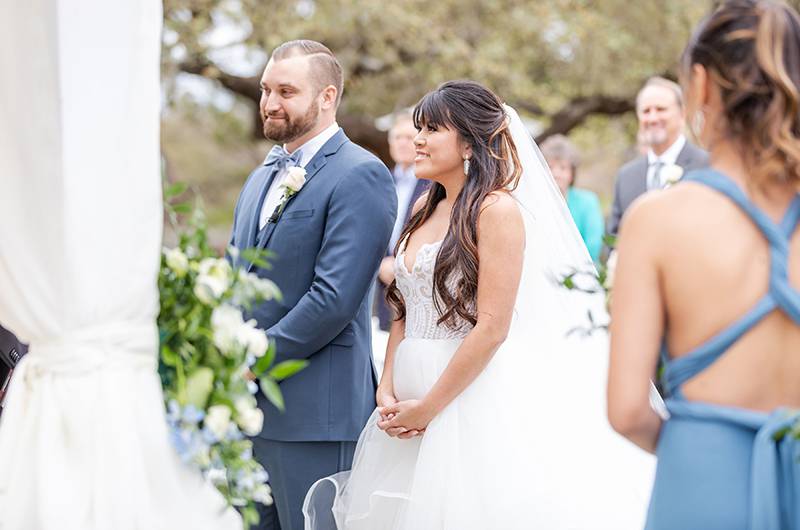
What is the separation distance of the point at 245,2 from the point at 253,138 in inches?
170

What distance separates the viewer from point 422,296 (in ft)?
12.6

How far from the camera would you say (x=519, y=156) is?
4016mm

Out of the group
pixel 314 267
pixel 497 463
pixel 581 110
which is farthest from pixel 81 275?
pixel 581 110

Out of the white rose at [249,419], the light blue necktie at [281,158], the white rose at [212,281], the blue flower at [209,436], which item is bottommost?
the blue flower at [209,436]

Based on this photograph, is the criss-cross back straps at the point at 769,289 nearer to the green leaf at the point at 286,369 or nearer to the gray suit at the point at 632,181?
the green leaf at the point at 286,369

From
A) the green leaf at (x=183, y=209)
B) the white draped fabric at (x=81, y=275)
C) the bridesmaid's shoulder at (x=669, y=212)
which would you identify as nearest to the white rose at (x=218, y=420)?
the white draped fabric at (x=81, y=275)

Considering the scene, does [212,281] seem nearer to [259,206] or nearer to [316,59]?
[259,206]

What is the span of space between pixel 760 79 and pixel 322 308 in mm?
1902

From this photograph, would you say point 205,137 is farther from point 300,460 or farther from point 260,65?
point 300,460

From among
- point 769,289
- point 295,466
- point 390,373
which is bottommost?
point 295,466

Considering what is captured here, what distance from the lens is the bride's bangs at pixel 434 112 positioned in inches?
150

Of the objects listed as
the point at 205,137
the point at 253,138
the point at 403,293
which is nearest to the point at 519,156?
the point at 403,293

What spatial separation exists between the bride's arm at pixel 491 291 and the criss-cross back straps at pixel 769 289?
4.37 feet

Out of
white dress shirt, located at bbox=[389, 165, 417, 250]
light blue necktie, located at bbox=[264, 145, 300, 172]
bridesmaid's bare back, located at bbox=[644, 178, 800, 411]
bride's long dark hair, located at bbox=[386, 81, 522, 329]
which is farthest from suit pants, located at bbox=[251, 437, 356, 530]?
white dress shirt, located at bbox=[389, 165, 417, 250]
